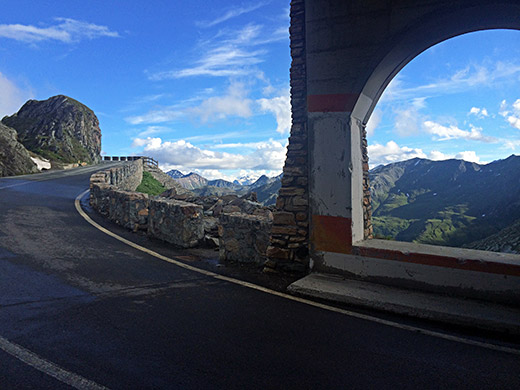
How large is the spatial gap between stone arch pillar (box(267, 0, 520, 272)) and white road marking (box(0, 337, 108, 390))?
3.86 metres

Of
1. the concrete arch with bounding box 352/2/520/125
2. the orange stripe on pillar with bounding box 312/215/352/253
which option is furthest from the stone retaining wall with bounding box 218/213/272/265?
the concrete arch with bounding box 352/2/520/125

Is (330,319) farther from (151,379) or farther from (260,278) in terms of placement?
(151,379)

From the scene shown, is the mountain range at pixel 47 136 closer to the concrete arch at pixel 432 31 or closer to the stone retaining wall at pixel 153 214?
the stone retaining wall at pixel 153 214

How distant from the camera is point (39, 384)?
248 centimetres

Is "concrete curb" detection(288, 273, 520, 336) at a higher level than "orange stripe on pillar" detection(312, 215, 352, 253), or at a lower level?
lower

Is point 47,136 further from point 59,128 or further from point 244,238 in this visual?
point 244,238

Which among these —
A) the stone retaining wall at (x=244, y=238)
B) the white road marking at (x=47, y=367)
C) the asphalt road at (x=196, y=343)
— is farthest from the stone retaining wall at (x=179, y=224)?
the white road marking at (x=47, y=367)

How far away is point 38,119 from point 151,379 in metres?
73.3

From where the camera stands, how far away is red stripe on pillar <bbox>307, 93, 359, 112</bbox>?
559 centimetres

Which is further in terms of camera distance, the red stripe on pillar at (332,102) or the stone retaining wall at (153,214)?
the stone retaining wall at (153,214)

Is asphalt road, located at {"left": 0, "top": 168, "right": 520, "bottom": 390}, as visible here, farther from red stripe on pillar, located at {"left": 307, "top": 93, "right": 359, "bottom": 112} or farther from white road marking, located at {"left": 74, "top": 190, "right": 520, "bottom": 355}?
red stripe on pillar, located at {"left": 307, "top": 93, "right": 359, "bottom": 112}

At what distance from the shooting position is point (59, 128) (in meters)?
56.9

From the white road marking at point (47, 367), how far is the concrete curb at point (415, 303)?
3154mm

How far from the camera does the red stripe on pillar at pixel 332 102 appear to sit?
5594 millimetres
